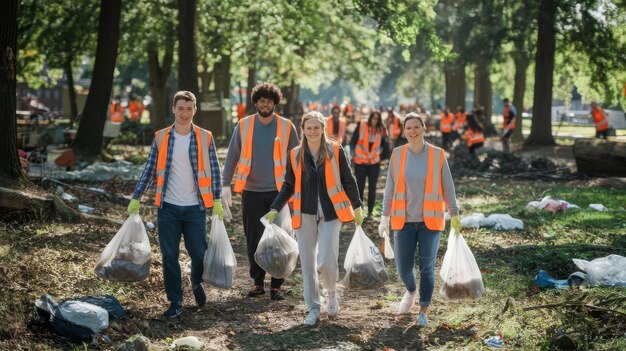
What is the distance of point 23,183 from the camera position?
428 inches

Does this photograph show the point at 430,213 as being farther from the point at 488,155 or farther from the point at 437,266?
the point at 488,155

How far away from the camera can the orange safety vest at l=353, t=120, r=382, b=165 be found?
13.3m

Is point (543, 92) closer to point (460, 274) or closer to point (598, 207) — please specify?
point (598, 207)

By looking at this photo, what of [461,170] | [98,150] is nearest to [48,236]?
[98,150]

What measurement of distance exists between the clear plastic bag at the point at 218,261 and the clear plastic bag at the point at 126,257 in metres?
0.49

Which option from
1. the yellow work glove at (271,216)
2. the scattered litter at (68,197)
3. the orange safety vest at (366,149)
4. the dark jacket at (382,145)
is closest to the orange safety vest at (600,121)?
the dark jacket at (382,145)

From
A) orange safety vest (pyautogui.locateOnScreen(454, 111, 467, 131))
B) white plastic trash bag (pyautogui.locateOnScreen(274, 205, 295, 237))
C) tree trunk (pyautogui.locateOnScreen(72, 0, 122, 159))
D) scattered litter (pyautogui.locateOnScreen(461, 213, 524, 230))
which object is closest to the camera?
white plastic trash bag (pyautogui.locateOnScreen(274, 205, 295, 237))

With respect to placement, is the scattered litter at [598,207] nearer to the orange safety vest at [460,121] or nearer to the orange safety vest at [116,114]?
the orange safety vest at [460,121]

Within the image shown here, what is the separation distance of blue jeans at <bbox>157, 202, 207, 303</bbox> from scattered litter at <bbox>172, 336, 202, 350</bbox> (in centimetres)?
105

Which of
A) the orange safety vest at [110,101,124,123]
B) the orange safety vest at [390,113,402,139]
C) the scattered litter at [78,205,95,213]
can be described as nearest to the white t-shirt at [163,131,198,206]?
the scattered litter at [78,205,95,213]

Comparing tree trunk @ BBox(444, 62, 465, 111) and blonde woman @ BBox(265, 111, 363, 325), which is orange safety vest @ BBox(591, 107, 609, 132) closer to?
tree trunk @ BBox(444, 62, 465, 111)

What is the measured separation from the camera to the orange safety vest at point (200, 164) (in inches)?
288

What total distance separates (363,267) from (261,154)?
164 centimetres

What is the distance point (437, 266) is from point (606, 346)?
4.20 metres
